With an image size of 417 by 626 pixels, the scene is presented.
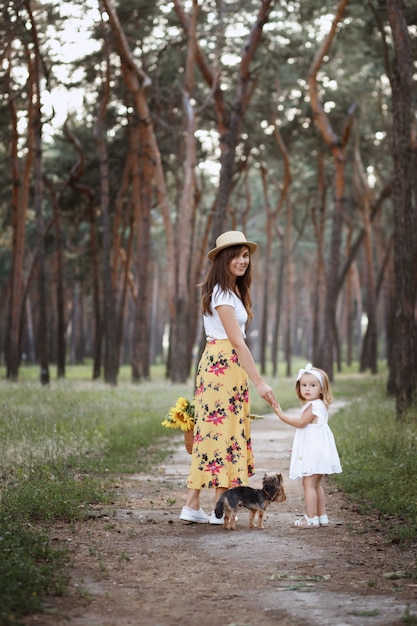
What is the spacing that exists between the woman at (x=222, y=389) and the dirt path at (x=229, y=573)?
0.41 metres

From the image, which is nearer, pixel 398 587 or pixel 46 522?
pixel 398 587

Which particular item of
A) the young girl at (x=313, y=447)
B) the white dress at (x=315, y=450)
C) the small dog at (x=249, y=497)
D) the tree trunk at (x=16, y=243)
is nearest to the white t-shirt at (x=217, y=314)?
the young girl at (x=313, y=447)

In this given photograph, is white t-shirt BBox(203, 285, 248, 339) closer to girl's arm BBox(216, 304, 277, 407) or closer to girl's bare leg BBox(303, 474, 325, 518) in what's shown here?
girl's arm BBox(216, 304, 277, 407)

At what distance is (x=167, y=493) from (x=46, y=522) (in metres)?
2.11

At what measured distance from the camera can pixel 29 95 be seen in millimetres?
27141

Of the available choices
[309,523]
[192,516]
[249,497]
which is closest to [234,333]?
[249,497]

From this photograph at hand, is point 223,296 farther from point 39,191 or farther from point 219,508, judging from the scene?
point 39,191

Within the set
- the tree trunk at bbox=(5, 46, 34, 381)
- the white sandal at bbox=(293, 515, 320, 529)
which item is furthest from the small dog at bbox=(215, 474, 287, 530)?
the tree trunk at bbox=(5, 46, 34, 381)

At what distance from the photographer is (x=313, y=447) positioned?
25.8 feet

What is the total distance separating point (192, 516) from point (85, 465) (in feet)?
11.1

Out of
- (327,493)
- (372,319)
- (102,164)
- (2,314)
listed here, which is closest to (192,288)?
(372,319)

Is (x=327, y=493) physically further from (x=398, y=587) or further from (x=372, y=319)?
(x=372, y=319)

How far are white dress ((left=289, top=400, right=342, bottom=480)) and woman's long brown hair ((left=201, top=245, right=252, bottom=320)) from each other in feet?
3.29

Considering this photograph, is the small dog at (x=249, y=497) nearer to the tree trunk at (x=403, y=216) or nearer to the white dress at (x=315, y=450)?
the white dress at (x=315, y=450)
